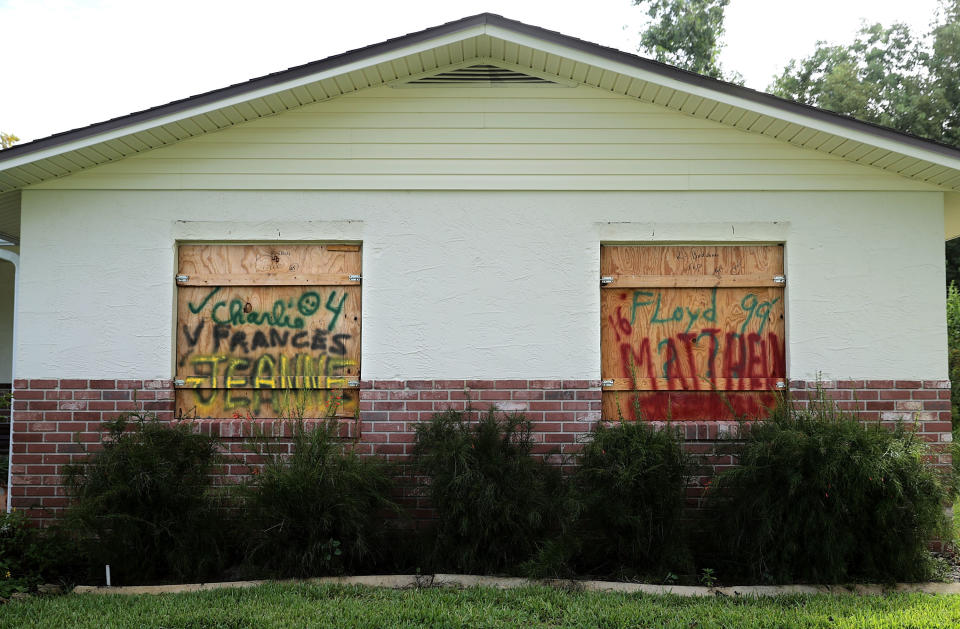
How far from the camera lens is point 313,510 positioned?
5348 millimetres

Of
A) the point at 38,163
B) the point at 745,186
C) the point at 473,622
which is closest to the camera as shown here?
the point at 473,622

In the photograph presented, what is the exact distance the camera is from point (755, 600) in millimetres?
4891

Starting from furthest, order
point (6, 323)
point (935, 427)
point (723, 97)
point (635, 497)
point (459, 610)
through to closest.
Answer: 1. point (6, 323)
2. point (935, 427)
3. point (723, 97)
4. point (635, 497)
5. point (459, 610)

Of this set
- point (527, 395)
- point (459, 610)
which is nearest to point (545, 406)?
point (527, 395)

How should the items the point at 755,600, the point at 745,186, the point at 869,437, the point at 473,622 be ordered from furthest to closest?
the point at 745,186 < the point at 869,437 < the point at 755,600 < the point at 473,622

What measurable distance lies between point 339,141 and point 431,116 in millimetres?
853

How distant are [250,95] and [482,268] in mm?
2414

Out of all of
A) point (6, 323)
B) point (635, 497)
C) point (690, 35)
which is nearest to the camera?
point (635, 497)

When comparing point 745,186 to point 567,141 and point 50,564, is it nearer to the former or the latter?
point 567,141

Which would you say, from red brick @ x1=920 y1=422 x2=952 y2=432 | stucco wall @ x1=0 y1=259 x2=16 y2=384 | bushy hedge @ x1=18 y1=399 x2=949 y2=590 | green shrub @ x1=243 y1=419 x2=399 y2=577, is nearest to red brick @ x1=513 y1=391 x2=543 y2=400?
bushy hedge @ x1=18 y1=399 x2=949 y2=590

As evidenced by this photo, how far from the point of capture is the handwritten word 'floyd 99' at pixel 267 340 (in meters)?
6.30

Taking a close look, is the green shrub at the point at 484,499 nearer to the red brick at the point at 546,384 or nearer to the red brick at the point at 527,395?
the red brick at the point at 527,395

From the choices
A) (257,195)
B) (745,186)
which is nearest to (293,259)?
(257,195)

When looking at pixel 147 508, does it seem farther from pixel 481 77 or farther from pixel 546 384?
pixel 481 77
